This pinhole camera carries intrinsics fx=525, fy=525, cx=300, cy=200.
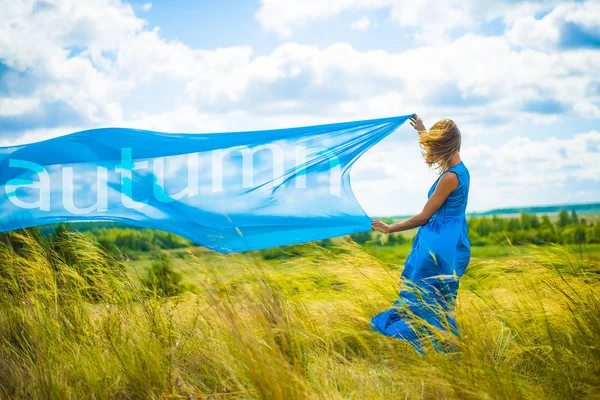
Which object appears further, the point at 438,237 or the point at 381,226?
the point at 381,226

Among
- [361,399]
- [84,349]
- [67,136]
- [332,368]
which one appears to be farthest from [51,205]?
[361,399]

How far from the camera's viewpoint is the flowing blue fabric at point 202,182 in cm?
469

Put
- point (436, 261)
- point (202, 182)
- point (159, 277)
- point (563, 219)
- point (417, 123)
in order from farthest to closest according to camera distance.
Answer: point (563, 219) < point (159, 277) < point (202, 182) < point (417, 123) < point (436, 261)

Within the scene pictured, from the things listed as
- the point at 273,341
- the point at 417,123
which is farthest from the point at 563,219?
the point at 273,341

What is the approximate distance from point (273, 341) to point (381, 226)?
1.76 meters

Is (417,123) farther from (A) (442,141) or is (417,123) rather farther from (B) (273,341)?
(B) (273,341)

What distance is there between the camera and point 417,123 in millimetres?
4684

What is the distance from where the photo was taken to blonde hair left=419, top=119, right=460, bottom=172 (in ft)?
13.1

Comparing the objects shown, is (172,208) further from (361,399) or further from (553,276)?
(553,276)

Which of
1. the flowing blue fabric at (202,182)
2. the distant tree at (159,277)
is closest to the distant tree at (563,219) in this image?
the distant tree at (159,277)

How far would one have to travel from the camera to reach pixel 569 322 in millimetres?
3775

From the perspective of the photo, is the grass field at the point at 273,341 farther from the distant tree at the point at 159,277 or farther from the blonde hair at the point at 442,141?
the blonde hair at the point at 442,141

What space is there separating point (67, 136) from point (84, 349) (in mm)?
2323

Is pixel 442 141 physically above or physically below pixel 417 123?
below
